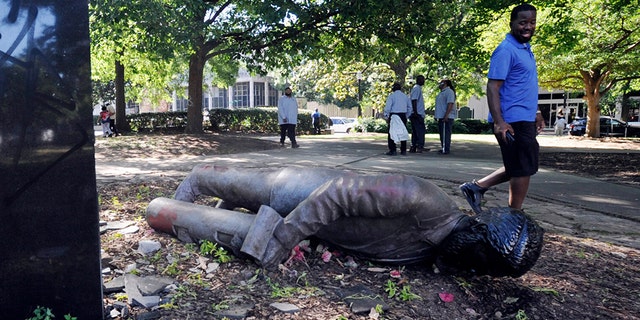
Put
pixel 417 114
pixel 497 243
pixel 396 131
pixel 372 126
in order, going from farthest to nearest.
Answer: pixel 372 126, pixel 417 114, pixel 396 131, pixel 497 243

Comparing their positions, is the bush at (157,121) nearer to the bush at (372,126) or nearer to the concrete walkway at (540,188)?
the bush at (372,126)

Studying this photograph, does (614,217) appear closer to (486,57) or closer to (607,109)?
(486,57)

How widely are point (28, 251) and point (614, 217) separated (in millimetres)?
5247

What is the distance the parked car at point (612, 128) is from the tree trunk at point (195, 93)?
25.4m

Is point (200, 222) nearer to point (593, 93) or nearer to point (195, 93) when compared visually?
point (195, 93)

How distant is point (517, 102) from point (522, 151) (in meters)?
0.40

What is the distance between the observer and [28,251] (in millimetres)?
1946

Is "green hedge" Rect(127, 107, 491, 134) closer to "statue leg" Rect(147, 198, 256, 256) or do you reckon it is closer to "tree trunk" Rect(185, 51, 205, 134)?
"tree trunk" Rect(185, 51, 205, 134)

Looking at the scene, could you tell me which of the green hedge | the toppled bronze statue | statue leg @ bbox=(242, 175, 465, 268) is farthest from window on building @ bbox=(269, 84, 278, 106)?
statue leg @ bbox=(242, 175, 465, 268)

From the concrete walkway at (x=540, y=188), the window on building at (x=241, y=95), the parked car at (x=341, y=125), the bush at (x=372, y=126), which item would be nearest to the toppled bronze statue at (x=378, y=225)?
the concrete walkway at (x=540, y=188)

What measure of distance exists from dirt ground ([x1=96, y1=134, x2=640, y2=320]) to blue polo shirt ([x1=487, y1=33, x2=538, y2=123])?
108 centimetres

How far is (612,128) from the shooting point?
3023cm

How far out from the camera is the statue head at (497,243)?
7.47 ft

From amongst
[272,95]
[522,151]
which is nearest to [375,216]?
[522,151]
